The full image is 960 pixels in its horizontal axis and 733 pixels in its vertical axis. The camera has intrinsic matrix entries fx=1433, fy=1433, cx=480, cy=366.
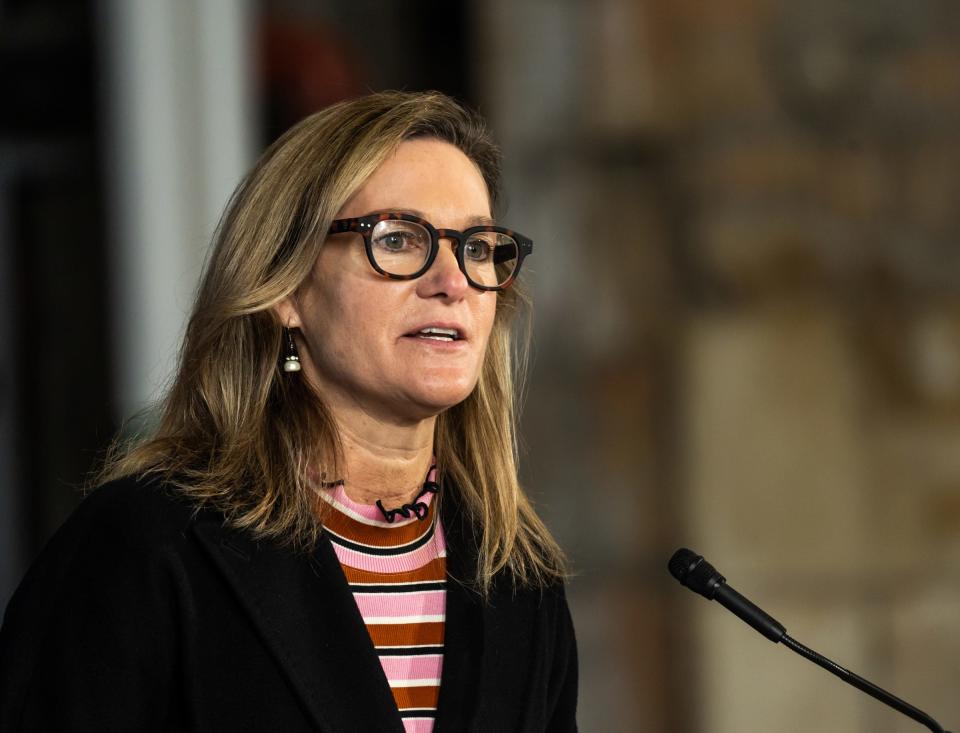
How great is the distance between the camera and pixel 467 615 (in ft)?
6.47

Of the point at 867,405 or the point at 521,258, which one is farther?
the point at 867,405

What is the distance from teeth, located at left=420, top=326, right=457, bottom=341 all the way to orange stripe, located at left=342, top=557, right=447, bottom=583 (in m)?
0.32

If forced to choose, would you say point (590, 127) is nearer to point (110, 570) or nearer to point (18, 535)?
point (18, 535)

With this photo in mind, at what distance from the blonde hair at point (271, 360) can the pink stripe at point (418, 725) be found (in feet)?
0.77

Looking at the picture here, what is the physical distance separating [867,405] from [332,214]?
10.1 feet

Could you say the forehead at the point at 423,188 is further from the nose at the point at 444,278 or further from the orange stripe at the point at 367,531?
the orange stripe at the point at 367,531

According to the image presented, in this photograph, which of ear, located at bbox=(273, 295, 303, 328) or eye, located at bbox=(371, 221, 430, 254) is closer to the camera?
eye, located at bbox=(371, 221, 430, 254)

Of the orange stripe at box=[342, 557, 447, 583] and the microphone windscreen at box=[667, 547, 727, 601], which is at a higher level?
the microphone windscreen at box=[667, 547, 727, 601]

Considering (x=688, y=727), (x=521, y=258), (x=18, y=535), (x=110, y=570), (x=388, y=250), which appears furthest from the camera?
(x=18, y=535)

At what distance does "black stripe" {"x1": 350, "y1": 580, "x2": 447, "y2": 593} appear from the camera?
6.26 ft

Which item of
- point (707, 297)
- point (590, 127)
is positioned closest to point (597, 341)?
point (707, 297)

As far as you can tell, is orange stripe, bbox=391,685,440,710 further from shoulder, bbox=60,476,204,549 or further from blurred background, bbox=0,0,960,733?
blurred background, bbox=0,0,960,733

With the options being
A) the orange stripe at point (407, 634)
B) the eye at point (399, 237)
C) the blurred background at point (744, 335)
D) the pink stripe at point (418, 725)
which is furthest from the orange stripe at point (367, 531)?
the blurred background at point (744, 335)

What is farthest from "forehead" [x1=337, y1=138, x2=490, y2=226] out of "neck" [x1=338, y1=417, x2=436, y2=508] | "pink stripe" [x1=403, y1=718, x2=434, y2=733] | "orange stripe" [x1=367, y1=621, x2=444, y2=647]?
"pink stripe" [x1=403, y1=718, x2=434, y2=733]
